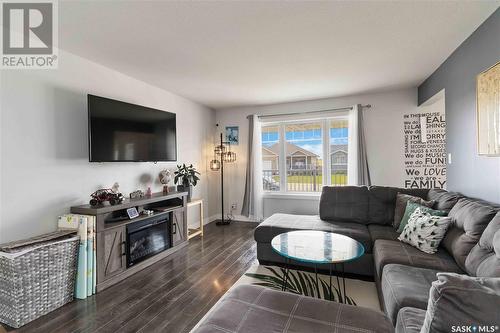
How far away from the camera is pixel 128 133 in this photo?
2910 millimetres

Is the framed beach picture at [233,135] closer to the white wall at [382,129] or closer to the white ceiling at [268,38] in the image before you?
the white wall at [382,129]

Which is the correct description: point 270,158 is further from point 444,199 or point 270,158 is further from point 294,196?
point 444,199

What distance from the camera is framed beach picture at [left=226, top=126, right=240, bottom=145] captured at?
201 inches

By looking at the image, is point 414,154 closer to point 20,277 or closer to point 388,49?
point 388,49

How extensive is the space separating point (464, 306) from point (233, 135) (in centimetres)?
469

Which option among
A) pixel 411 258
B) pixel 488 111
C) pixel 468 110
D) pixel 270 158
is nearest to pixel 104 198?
pixel 411 258

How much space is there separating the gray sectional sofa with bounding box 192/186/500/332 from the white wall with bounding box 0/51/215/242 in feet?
6.67

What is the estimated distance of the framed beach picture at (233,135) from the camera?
16.7ft

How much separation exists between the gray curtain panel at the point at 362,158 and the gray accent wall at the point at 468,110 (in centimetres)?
122

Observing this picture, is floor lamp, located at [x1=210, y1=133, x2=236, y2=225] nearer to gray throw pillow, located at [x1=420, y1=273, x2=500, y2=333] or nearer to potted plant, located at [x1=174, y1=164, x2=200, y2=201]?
potted plant, located at [x1=174, y1=164, x2=200, y2=201]

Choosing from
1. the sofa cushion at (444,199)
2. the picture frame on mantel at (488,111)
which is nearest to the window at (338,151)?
the sofa cushion at (444,199)

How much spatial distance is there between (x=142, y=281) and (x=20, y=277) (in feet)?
3.32

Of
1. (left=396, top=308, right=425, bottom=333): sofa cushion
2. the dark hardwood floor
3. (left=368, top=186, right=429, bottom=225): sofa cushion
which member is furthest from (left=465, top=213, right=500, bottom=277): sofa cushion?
the dark hardwood floor

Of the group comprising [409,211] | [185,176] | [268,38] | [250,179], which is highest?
[268,38]
